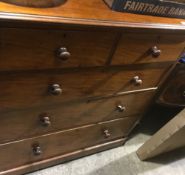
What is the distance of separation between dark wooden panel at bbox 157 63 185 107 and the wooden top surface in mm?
336

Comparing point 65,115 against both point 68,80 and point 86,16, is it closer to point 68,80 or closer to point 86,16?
point 68,80

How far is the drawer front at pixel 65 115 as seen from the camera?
2.71ft

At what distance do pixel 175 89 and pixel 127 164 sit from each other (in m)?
0.54

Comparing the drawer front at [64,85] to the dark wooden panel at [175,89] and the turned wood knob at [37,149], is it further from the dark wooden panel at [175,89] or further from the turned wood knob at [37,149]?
the turned wood knob at [37,149]

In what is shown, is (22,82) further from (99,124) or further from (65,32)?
(99,124)

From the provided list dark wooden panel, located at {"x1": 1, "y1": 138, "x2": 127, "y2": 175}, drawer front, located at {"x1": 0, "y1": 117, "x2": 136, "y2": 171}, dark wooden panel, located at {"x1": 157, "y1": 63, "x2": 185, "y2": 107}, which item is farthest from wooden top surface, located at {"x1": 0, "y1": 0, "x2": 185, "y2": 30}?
dark wooden panel, located at {"x1": 1, "y1": 138, "x2": 127, "y2": 175}

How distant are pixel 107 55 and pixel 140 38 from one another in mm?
132

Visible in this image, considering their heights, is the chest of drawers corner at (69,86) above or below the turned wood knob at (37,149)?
above

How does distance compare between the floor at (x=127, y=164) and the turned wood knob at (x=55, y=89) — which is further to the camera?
the floor at (x=127, y=164)

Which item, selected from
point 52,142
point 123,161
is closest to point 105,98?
point 52,142

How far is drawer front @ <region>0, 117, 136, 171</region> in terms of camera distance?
0.96 meters

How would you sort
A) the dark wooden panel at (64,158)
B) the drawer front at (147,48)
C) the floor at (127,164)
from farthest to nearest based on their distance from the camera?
the floor at (127,164) < the dark wooden panel at (64,158) < the drawer front at (147,48)

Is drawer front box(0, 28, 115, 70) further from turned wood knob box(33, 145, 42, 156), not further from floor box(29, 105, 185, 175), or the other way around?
floor box(29, 105, 185, 175)

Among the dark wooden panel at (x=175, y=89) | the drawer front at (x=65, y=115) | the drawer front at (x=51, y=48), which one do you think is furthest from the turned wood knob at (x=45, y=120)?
the dark wooden panel at (x=175, y=89)
